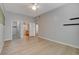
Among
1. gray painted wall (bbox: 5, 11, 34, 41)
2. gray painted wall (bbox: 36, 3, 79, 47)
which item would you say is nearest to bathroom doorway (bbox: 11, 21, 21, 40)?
gray painted wall (bbox: 5, 11, 34, 41)

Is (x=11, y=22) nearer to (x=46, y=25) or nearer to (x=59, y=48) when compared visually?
(x=46, y=25)

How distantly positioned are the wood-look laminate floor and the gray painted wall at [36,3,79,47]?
157 millimetres

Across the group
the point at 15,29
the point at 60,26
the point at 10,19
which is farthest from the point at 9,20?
the point at 60,26

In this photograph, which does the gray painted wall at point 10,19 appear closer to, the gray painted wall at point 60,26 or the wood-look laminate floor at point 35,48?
the wood-look laminate floor at point 35,48

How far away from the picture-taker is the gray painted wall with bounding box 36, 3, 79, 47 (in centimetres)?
189

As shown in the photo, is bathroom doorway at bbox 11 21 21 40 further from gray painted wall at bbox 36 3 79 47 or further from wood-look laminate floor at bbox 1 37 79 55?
gray painted wall at bbox 36 3 79 47

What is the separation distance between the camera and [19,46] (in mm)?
1982

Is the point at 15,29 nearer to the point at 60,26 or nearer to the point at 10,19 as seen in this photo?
the point at 10,19

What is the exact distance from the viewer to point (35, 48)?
6.39 ft

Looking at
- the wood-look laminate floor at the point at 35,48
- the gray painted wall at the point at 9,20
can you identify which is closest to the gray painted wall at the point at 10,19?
the gray painted wall at the point at 9,20

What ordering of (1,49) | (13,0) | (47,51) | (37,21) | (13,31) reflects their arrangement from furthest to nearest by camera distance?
(37,21)
(13,31)
(47,51)
(1,49)
(13,0)

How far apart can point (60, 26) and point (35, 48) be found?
2.60 ft

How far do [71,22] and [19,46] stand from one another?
132cm

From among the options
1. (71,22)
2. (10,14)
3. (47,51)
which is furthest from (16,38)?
(71,22)
